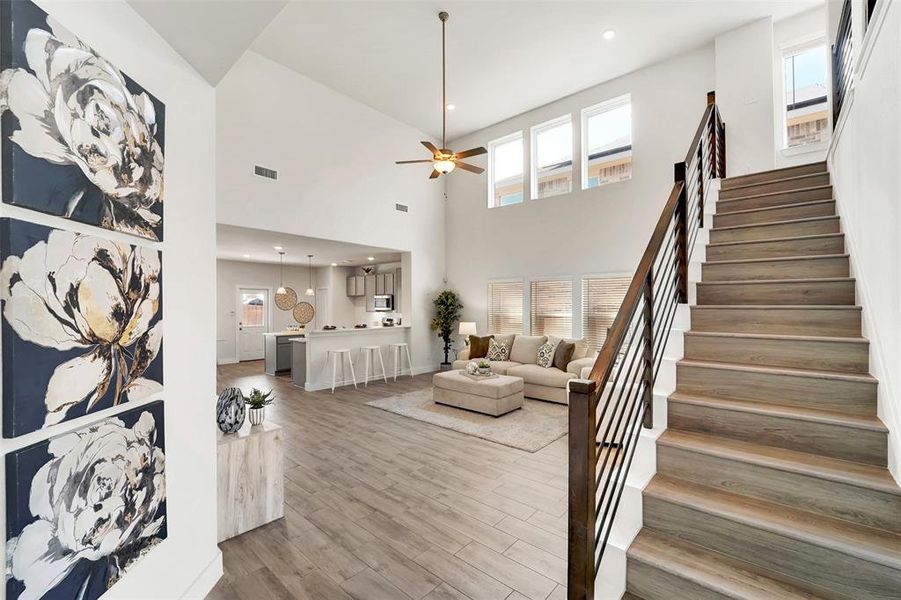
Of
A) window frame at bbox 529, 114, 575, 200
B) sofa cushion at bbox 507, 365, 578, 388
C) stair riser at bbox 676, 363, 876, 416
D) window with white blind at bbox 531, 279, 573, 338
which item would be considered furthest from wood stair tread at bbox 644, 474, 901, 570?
window frame at bbox 529, 114, 575, 200

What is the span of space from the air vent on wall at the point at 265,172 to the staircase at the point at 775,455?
584cm

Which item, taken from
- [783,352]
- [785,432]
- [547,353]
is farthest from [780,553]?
[547,353]

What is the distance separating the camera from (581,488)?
1429 millimetres

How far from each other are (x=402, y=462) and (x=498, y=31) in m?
5.67

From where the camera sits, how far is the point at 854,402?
1.88 meters

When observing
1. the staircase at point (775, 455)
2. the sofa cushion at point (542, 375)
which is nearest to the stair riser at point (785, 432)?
the staircase at point (775, 455)

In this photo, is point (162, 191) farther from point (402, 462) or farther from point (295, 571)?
point (402, 462)

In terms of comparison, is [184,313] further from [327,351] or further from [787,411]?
[327,351]

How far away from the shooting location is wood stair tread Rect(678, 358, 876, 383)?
1899 millimetres

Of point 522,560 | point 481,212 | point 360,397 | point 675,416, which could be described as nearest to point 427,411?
point 360,397

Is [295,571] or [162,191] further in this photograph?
[295,571]

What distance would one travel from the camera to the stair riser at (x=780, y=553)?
1.38m

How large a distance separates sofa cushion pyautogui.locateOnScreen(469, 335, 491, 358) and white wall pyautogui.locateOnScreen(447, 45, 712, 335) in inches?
35.3

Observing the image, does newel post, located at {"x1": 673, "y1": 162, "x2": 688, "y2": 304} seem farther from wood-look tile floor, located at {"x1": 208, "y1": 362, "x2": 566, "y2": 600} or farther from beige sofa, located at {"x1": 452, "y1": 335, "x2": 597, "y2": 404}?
beige sofa, located at {"x1": 452, "y1": 335, "x2": 597, "y2": 404}
